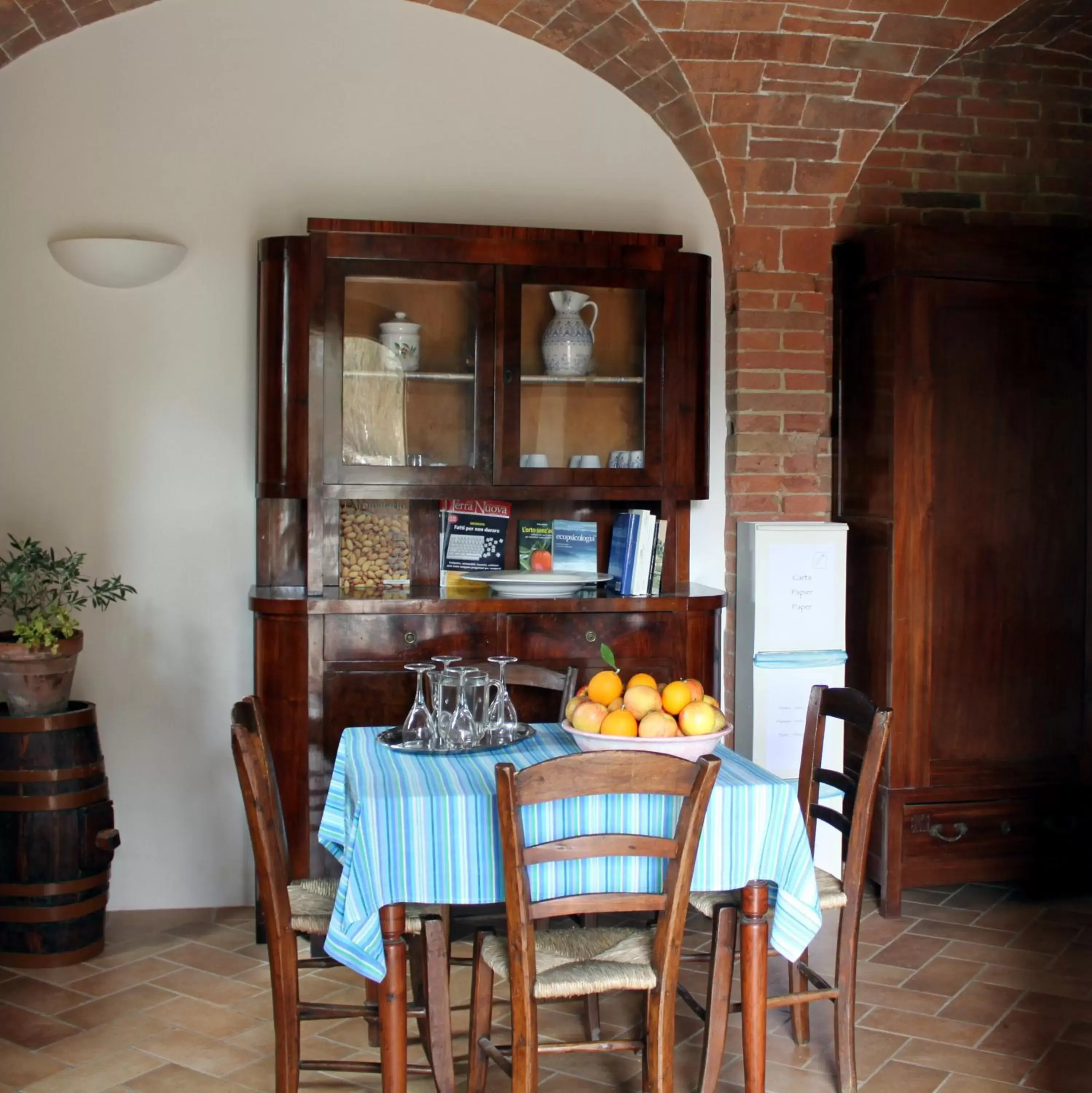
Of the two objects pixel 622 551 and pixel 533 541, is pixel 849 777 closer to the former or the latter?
pixel 622 551

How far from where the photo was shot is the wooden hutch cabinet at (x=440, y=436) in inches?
148

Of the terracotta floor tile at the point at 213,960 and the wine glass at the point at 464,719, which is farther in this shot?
the terracotta floor tile at the point at 213,960

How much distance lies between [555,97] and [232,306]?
1287mm

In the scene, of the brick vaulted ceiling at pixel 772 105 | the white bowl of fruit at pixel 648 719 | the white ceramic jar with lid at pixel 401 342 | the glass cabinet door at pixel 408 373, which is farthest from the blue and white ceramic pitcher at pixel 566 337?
the white bowl of fruit at pixel 648 719

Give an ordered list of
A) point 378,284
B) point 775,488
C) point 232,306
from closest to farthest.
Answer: point 378,284, point 232,306, point 775,488

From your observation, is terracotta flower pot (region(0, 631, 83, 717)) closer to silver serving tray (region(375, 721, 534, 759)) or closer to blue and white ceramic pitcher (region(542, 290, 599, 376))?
silver serving tray (region(375, 721, 534, 759))

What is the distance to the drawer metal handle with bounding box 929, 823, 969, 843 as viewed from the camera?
4.21 metres

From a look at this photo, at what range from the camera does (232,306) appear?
4102 millimetres

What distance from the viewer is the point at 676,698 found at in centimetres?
268

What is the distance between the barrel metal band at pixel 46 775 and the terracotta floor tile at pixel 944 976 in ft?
7.84

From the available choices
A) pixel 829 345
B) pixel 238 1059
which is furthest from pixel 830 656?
pixel 238 1059

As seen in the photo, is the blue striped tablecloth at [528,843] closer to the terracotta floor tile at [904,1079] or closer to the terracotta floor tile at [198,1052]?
the terracotta floor tile at [904,1079]

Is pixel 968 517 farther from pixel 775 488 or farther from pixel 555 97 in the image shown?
pixel 555 97

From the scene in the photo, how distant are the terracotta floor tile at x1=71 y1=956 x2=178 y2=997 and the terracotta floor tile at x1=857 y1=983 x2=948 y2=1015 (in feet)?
6.28
